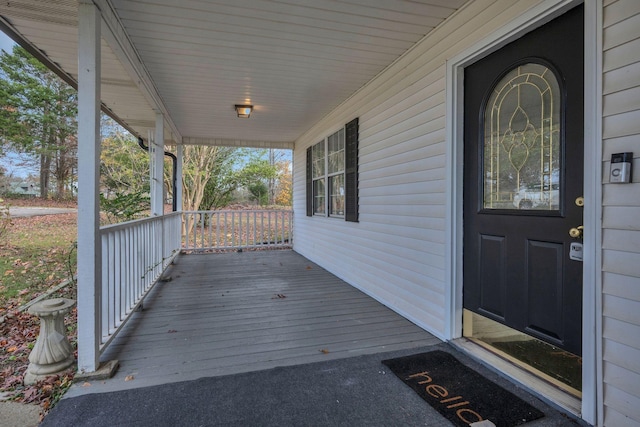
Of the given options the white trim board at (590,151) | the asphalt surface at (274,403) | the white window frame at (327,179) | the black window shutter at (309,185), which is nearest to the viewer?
the white trim board at (590,151)

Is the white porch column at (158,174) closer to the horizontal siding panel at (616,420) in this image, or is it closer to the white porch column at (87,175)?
the white porch column at (87,175)

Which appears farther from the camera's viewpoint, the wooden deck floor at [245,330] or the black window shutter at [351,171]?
the black window shutter at [351,171]

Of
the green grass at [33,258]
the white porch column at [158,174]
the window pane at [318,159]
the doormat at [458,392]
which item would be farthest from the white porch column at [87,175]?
the window pane at [318,159]

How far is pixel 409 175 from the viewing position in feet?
9.96

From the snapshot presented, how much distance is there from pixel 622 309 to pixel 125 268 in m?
3.28

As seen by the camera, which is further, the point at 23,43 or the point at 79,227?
the point at 23,43

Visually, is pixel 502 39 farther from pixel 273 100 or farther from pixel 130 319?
pixel 130 319

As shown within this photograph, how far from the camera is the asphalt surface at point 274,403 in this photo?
1.60 metres

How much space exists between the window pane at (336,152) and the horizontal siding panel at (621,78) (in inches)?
137

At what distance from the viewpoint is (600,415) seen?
150 centimetres

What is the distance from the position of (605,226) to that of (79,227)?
2788 millimetres

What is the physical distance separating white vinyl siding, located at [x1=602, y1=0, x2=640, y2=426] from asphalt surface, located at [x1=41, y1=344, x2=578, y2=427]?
0.33 meters

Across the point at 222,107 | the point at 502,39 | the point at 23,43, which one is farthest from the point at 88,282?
the point at 222,107

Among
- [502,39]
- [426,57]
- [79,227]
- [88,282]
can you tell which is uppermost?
[426,57]
